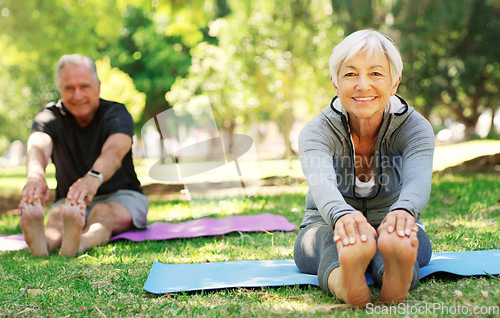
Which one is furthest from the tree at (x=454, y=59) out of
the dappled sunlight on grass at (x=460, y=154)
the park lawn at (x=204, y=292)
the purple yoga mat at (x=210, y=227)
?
the park lawn at (x=204, y=292)

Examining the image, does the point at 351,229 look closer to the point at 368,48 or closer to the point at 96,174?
the point at 368,48

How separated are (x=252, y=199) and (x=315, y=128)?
3942mm

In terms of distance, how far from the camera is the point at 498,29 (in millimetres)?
14930

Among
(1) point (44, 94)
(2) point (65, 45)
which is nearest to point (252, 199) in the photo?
(2) point (65, 45)

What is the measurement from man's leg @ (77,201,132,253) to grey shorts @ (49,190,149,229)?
1.9 inches

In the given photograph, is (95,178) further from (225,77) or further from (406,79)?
(406,79)

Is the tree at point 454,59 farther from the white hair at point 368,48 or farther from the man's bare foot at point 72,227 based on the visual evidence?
the man's bare foot at point 72,227

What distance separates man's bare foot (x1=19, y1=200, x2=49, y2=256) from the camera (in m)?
3.20

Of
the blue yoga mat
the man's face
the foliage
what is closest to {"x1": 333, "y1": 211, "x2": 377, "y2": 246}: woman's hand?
the blue yoga mat

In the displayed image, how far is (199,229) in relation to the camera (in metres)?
4.22

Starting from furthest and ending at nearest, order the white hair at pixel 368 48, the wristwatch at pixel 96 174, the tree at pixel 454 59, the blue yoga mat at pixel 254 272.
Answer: the tree at pixel 454 59 < the wristwatch at pixel 96 174 < the blue yoga mat at pixel 254 272 < the white hair at pixel 368 48

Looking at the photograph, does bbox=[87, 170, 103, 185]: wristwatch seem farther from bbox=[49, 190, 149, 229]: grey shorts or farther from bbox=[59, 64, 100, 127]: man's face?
bbox=[59, 64, 100, 127]: man's face

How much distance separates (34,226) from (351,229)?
93.3 inches

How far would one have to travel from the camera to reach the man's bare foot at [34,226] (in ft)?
10.5
